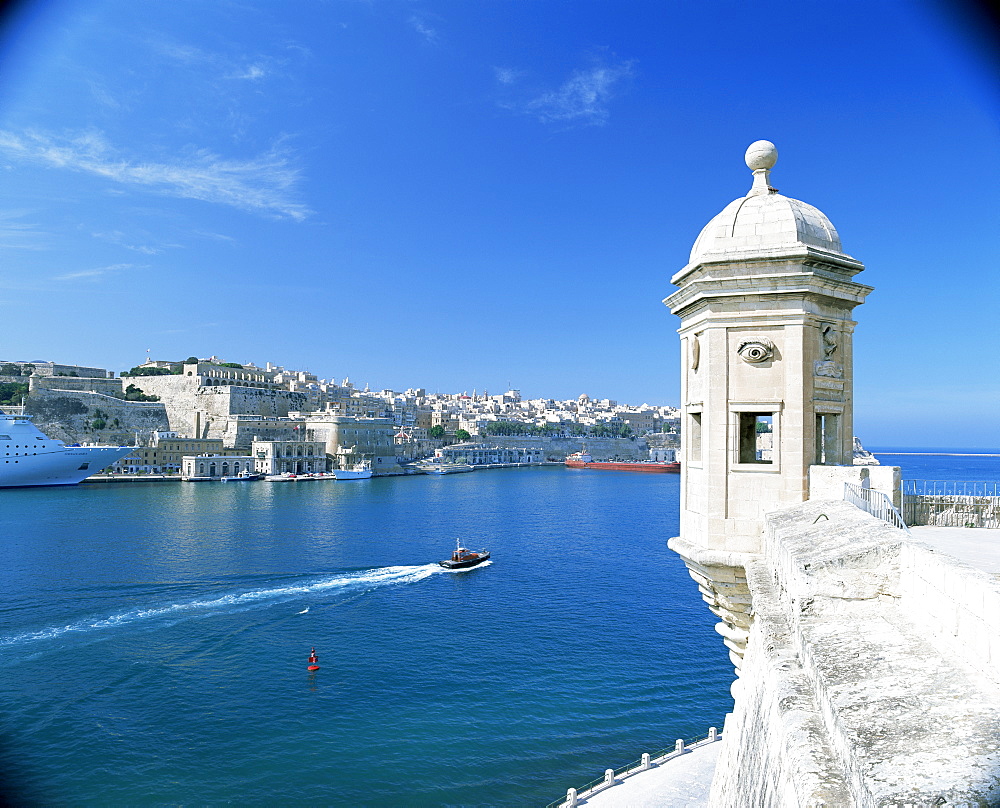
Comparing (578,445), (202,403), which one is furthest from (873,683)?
(578,445)

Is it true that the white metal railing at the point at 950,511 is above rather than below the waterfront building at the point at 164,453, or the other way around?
above

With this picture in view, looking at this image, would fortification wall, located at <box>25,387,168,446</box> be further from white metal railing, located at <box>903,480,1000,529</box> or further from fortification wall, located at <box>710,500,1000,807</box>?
fortification wall, located at <box>710,500,1000,807</box>

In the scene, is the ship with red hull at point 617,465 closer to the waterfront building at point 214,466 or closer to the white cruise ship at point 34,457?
the waterfront building at point 214,466

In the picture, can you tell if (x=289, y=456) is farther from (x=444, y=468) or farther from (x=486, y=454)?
(x=486, y=454)

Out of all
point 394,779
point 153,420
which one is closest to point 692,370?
point 394,779

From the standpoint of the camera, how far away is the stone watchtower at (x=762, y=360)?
507 centimetres

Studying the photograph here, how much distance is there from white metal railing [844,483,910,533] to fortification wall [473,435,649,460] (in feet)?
373

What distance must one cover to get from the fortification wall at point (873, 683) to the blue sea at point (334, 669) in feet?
36.5

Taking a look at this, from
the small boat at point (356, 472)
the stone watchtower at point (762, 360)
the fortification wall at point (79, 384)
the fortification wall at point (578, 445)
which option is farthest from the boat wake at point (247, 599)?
the fortification wall at point (578, 445)

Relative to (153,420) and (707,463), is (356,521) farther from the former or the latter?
(153,420)

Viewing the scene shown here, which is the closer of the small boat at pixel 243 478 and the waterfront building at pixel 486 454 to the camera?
the small boat at pixel 243 478

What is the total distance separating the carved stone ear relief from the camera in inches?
202

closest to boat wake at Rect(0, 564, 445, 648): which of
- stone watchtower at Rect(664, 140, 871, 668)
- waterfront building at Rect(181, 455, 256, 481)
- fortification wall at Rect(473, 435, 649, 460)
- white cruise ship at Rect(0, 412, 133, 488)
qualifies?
stone watchtower at Rect(664, 140, 871, 668)

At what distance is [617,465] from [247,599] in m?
89.4
